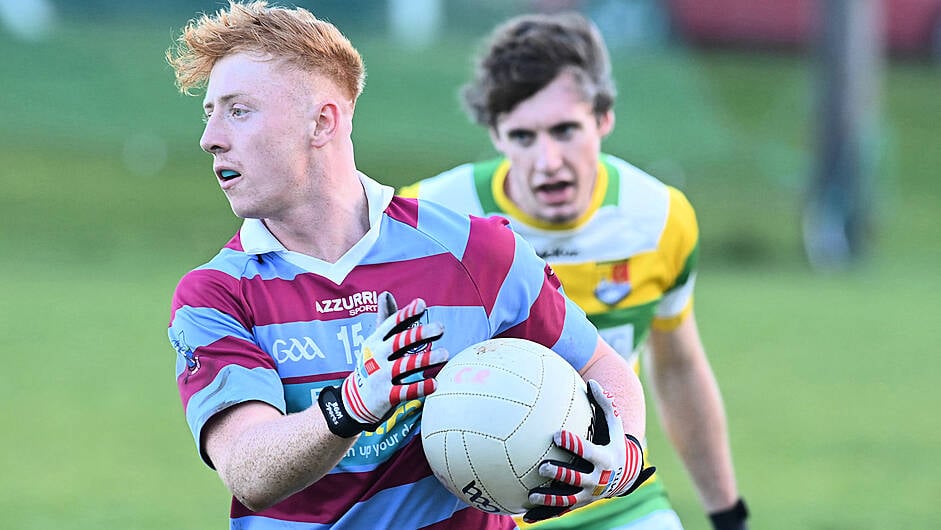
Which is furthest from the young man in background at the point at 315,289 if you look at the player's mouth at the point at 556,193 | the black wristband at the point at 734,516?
the black wristband at the point at 734,516

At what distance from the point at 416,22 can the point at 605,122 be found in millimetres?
16060

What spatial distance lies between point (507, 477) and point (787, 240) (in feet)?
57.6

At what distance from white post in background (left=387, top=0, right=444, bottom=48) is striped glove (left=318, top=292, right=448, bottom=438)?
18.4 metres

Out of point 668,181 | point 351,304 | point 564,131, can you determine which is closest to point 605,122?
point 564,131

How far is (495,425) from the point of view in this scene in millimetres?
3365

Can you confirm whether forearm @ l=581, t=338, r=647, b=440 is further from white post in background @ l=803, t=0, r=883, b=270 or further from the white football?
white post in background @ l=803, t=0, r=883, b=270

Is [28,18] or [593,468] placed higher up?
[28,18]

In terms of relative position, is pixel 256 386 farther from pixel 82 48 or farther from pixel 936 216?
pixel 936 216

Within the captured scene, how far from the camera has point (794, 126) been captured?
24.1m

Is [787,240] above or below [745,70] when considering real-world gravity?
below

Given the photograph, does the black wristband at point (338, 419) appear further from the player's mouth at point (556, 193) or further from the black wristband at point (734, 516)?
the black wristband at point (734, 516)

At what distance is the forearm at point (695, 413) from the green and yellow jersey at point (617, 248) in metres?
0.10

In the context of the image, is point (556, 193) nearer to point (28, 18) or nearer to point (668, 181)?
point (668, 181)

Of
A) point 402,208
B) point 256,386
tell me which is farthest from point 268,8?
point 256,386
